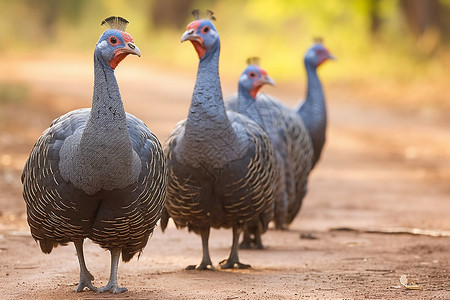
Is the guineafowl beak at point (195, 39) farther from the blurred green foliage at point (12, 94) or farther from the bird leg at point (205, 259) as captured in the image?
the blurred green foliage at point (12, 94)

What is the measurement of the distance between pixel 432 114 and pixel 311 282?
524 inches

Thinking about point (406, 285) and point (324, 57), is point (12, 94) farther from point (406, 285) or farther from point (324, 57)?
point (406, 285)

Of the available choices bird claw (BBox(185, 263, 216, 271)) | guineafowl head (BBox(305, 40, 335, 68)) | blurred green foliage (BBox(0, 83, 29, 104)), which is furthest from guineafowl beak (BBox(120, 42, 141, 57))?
blurred green foliage (BBox(0, 83, 29, 104))

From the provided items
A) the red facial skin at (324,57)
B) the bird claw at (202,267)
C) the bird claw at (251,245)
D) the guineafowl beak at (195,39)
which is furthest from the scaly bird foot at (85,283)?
the red facial skin at (324,57)

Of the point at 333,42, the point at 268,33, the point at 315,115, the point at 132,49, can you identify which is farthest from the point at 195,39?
the point at 268,33

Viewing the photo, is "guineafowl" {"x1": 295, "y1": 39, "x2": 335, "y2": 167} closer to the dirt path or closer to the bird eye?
the dirt path

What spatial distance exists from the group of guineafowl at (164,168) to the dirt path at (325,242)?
319 millimetres

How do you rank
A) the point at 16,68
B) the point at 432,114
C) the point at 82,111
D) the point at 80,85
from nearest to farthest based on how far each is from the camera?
the point at 82,111, the point at 432,114, the point at 80,85, the point at 16,68

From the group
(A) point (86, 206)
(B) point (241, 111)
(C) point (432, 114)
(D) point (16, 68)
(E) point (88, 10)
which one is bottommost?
(A) point (86, 206)

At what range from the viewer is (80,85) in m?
24.4

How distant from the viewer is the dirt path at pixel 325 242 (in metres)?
5.86

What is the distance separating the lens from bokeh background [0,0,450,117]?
21875 millimetres

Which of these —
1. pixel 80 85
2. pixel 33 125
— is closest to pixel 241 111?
pixel 33 125

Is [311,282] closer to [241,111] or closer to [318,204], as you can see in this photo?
[241,111]
